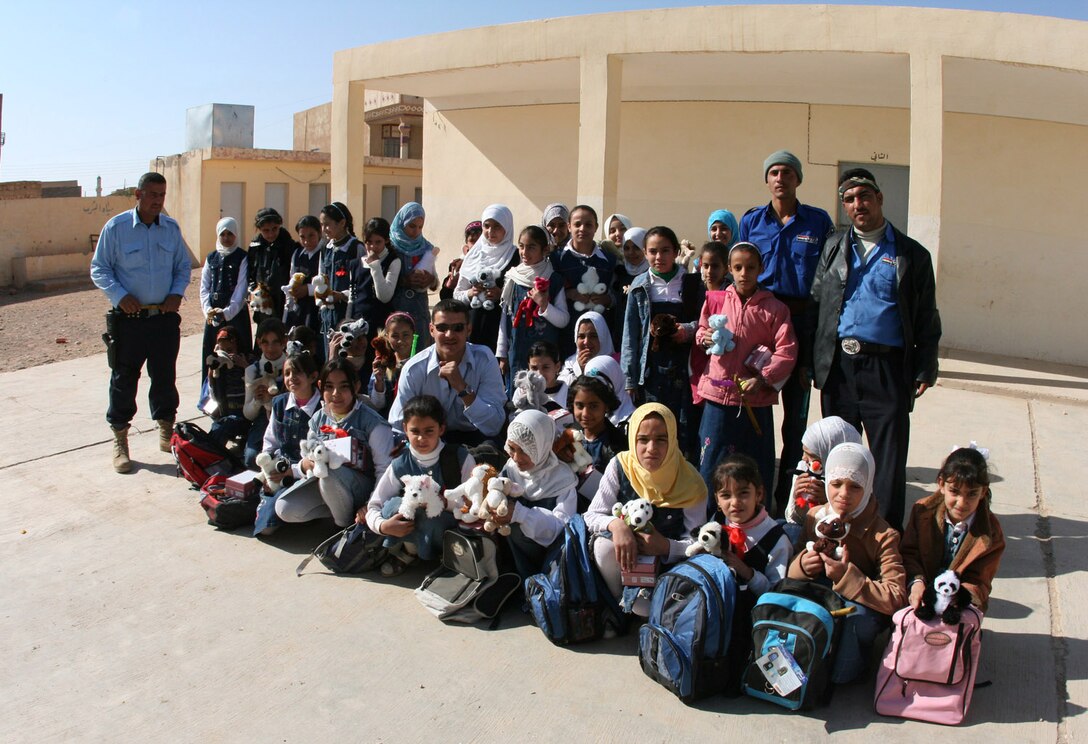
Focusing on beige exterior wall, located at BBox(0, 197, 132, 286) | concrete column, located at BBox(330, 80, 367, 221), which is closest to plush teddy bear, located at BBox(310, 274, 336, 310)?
concrete column, located at BBox(330, 80, 367, 221)

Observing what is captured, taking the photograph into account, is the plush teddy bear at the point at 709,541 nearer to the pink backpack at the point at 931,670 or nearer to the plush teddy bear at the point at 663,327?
the pink backpack at the point at 931,670

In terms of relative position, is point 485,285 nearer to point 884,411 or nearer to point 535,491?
point 535,491

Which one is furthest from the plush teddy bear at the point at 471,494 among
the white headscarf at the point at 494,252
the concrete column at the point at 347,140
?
the concrete column at the point at 347,140

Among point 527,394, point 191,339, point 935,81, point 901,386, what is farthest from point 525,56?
point 901,386

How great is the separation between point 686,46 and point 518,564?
663 cm

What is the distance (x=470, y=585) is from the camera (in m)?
4.04

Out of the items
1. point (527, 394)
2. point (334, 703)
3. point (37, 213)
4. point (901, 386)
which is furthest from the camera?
point (37, 213)

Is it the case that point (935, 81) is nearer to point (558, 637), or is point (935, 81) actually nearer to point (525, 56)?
point (525, 56)

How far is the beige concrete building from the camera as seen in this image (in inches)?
337

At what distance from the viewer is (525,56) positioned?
33.0 ft

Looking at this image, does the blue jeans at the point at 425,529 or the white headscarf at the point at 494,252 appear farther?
the white headscarf at the point at 494,252

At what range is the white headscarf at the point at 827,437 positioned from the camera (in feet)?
13.7

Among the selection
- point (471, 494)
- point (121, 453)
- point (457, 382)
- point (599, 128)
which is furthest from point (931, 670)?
point (599, 128)

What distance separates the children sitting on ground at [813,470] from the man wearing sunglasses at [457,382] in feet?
4.94
